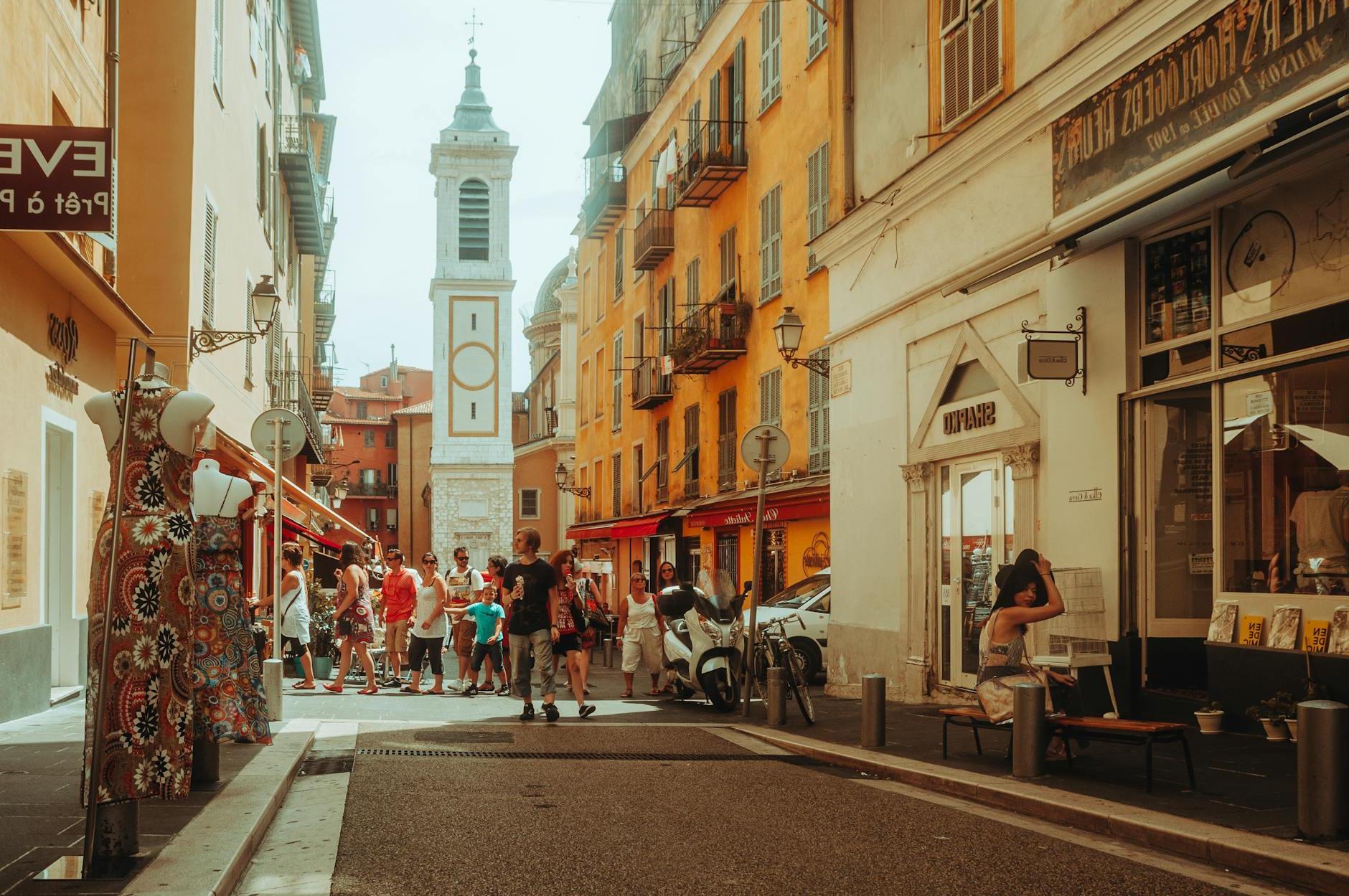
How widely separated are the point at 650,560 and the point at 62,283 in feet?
81.6

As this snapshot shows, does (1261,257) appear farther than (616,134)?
No

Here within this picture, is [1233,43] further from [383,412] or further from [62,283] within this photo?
[383,412]

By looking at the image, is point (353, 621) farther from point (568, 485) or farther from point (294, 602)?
point (568, 485)

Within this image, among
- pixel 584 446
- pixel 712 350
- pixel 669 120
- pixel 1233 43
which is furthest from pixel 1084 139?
pixel 584 446

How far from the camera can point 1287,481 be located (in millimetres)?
10234

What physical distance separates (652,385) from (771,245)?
8.77 m

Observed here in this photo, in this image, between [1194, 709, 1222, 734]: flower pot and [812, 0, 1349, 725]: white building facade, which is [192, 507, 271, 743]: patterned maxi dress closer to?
[1194, 709, 1222, 734]: flower pot

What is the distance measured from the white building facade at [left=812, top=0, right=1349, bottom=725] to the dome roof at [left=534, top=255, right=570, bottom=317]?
6937 cm

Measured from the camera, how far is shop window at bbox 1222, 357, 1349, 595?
384 inches

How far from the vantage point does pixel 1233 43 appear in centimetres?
1013

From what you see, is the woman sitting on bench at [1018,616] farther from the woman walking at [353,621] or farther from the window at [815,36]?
the window at [815,36]

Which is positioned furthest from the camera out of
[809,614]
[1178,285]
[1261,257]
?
[809,614]

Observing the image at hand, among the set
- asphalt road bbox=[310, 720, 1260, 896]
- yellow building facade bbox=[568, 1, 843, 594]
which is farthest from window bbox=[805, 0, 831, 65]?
asphalt road bbox=[310, 720, 1260, 896]

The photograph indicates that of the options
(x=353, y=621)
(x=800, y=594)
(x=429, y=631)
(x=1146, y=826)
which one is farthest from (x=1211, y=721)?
(x=800, y=594)
